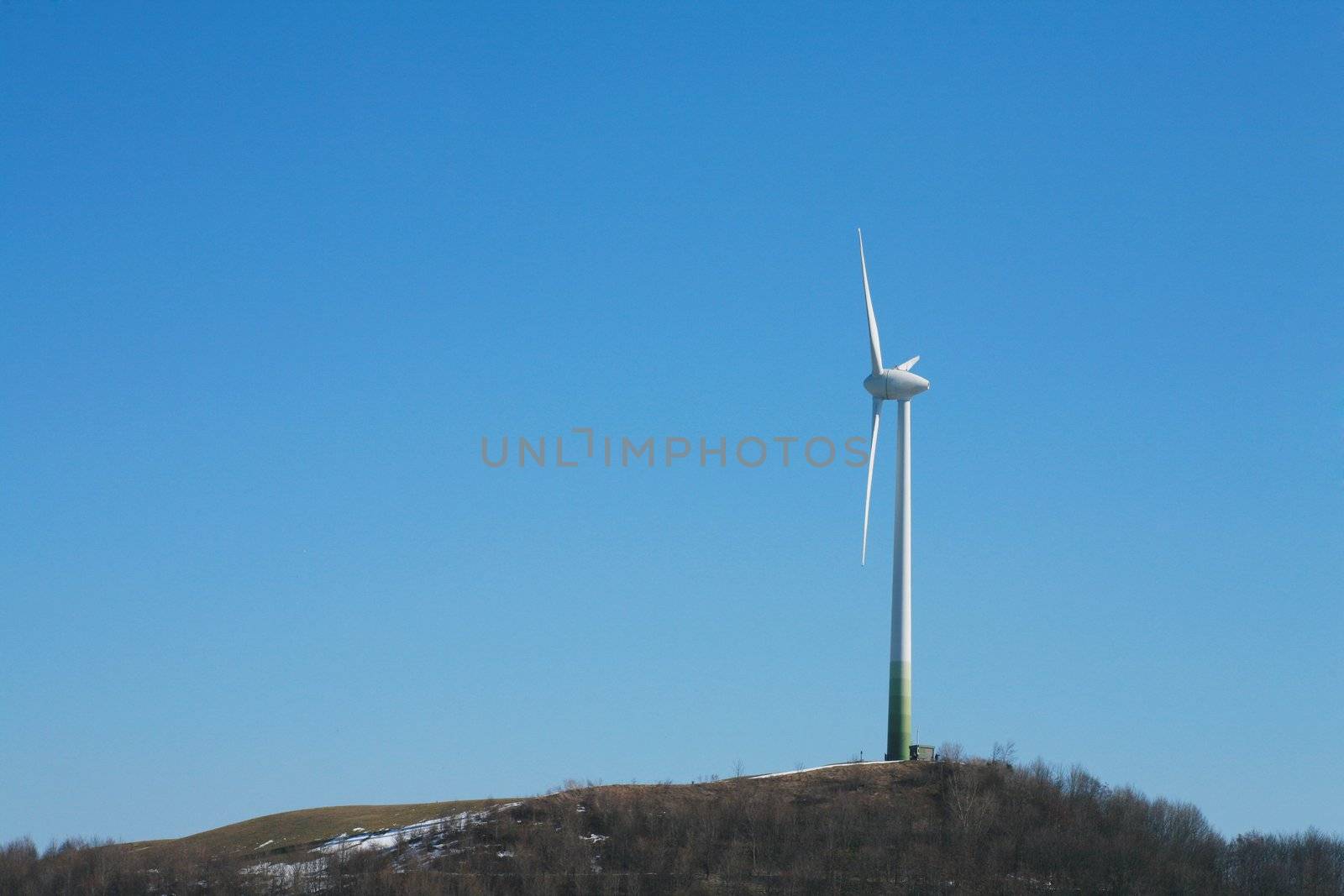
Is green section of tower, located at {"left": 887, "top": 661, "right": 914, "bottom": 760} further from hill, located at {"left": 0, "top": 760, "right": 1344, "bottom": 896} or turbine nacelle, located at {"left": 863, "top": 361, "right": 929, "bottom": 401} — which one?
turbine nacelle, located at {"left": 863, "top": 361, "right": 929, "bottom": 401}

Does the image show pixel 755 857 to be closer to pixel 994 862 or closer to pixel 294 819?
pixel 994 862

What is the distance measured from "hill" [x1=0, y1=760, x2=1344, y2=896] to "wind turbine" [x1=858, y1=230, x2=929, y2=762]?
10.5 ft

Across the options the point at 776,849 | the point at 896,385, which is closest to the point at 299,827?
the point at 776,849

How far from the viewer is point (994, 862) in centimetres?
5006

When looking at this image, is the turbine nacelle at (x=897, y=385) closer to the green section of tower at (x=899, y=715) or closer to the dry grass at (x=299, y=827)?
the green section of tower at (x=899, y=715)

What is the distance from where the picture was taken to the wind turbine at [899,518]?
61000 mm

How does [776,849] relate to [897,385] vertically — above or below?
below

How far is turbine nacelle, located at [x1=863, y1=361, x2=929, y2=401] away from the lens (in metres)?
66.2

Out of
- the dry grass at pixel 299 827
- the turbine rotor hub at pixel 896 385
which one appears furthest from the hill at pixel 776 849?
the turbine rotor hub at pixel 896 385

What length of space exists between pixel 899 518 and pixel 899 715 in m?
8.13

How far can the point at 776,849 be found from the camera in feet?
166

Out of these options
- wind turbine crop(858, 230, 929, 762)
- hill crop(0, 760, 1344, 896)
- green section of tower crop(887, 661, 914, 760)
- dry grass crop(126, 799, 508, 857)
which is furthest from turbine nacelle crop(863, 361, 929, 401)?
dry grass crop(126, 799, 508, 857)

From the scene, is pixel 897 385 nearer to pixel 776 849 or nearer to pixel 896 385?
pixel 896 385

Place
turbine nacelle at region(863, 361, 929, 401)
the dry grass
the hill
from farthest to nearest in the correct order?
turbine nacelle at region(863, 361, 929, 401) → the dry grass → the hill
